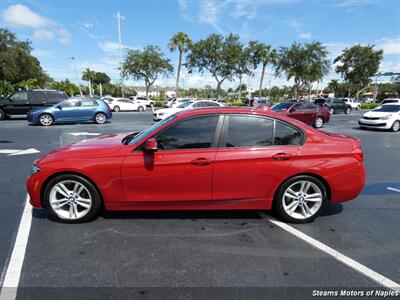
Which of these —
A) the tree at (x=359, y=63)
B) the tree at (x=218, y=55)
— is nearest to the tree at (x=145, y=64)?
the tree at (x=218, y=55)

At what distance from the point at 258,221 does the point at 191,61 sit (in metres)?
42.3

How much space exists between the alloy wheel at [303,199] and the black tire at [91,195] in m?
2.44

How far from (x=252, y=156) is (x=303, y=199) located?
0.96 meters

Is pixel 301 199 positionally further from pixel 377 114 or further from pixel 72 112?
pixel 72 112

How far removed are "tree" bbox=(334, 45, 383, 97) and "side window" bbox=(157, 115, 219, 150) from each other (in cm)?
5314

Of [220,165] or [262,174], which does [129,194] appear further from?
[262,174]

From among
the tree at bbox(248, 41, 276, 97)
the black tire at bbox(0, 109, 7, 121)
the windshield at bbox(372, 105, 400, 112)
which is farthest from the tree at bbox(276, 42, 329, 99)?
the black tire at bbox(0, 109, 7, 121)

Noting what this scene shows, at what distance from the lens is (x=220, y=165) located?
3473mm

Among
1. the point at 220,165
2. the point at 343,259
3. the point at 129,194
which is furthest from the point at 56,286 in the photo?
the point at 343,259

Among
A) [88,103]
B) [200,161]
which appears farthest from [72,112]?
[200,161]

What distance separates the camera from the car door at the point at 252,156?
350 cm

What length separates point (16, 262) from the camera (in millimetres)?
2832

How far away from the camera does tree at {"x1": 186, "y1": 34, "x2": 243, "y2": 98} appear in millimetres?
41281

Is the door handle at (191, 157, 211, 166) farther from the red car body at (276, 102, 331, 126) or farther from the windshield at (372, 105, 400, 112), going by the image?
the windshield at (372, 105, 400, 112)
